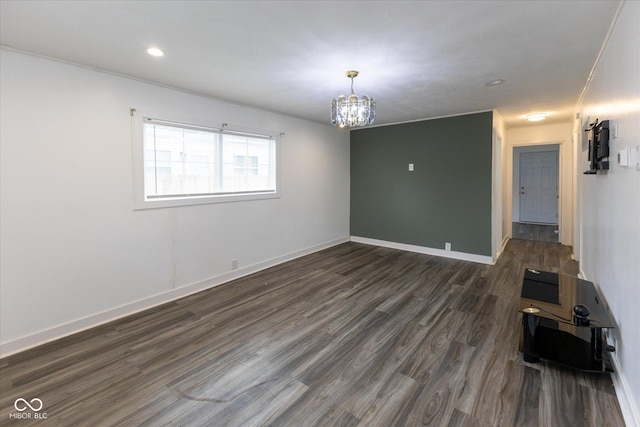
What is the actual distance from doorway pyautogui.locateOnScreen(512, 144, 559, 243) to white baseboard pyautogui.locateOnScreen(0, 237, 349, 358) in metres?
7.35

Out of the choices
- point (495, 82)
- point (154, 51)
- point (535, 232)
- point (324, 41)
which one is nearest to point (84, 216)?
point (154, 51)

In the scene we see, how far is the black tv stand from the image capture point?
196 cm

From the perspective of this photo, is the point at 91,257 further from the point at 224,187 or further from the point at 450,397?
the point at 450,397

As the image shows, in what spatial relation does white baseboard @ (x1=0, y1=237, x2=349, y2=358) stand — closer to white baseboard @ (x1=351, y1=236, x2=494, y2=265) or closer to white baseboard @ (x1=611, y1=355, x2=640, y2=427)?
white baseboard @ (x1=351, y1=236, x2=494, y2=265)

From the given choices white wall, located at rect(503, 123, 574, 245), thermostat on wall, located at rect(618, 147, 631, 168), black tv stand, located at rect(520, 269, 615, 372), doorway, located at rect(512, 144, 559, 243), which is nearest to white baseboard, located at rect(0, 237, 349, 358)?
black tv stand, located at rect(520, 269, 615, 372)

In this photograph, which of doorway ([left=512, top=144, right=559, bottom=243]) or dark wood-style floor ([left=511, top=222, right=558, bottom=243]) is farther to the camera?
doorway ([left=512, top=144, right=559, bottom=243])

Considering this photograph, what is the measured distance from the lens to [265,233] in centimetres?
450

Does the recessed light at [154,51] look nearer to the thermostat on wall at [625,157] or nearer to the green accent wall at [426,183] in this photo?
the thermostat on wall at [625,157]

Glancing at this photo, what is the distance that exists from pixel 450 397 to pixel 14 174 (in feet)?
11.8

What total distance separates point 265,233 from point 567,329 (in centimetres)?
358

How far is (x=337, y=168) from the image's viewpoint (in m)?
5.94

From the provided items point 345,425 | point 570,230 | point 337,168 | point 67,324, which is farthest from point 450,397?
point 570,230

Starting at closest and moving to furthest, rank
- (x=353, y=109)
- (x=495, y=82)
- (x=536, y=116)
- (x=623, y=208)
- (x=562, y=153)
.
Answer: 1. (x=623, y=208)
2. (x=353, y=109)
3. (x=495, y=82)
4. (x=536, y=116)
5. (x=562, y=153)

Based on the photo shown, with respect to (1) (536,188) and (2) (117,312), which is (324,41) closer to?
(2) (117,312)
